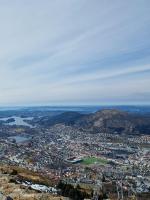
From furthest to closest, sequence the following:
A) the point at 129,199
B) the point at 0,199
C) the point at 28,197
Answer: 1. the point at 129,199
2. the point at 28,197
3. the point at 0,199

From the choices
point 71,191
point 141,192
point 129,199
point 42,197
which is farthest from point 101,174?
point 42,197

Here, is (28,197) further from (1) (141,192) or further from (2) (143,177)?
(2) (143,177)

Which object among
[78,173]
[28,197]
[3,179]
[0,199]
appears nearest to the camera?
[0,199]

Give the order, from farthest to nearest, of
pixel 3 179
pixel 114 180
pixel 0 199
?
pixel 114 180 → pixel 3 179 → pixel 0 199

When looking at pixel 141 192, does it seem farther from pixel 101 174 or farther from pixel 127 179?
pixel 101 174

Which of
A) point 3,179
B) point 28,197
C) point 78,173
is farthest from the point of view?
point 78,173

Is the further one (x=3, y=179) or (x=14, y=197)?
(x=3, y=179)

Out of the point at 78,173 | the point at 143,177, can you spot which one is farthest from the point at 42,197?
the point at 143,177

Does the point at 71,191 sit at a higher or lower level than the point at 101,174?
higher

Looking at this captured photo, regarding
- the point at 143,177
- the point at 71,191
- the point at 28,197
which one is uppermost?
the point at 28,197
